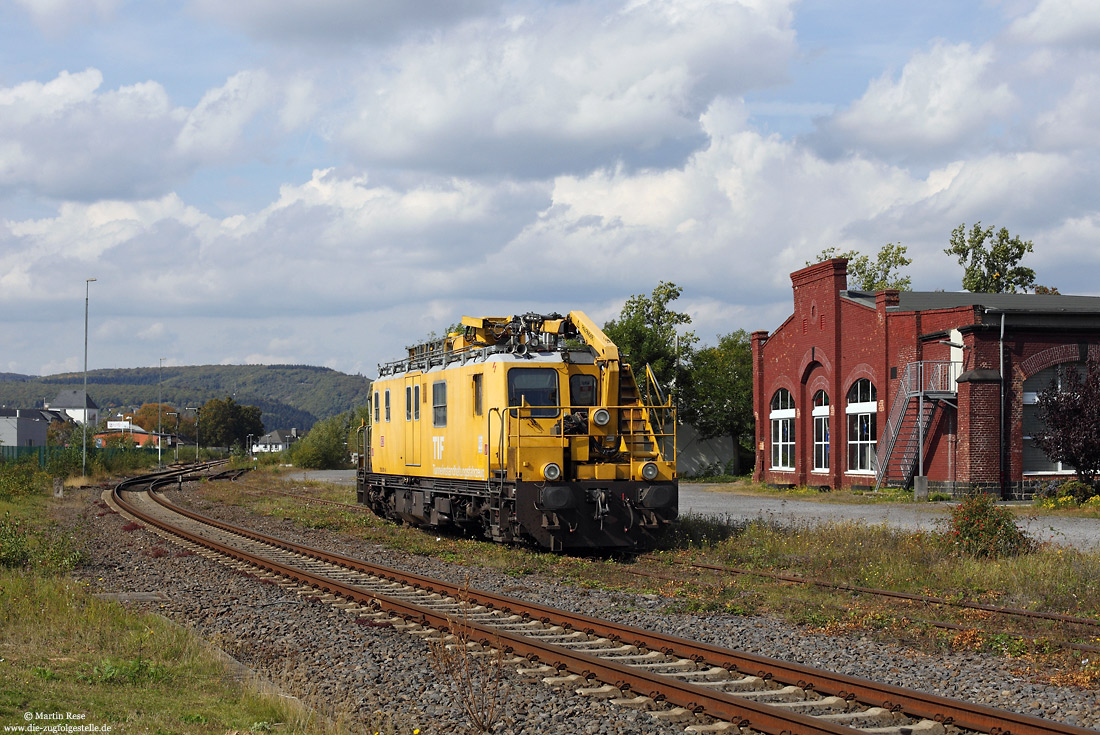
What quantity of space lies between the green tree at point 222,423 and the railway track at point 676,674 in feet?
455

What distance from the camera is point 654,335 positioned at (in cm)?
5006

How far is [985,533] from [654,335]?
3477 centimetres

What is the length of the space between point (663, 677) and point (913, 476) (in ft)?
85.3

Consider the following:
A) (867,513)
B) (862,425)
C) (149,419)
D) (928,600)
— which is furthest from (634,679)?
(149,419)

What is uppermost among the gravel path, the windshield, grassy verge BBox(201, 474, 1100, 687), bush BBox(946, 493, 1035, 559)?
the windshield

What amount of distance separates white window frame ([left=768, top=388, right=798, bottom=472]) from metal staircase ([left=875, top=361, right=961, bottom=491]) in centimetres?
685

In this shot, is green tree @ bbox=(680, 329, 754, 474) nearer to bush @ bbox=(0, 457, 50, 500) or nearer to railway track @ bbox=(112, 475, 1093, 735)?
bush @ bbox=(0, 457, 50, 500)

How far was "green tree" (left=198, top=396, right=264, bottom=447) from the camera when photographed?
481 feet

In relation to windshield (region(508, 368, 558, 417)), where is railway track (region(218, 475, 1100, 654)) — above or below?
below

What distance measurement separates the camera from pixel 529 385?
16.8 metres

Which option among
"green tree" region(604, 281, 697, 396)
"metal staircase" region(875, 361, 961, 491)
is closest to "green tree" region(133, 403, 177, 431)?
"green tree" region(604, 281, 697, 396)

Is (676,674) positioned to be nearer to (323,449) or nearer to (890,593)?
(890,593)

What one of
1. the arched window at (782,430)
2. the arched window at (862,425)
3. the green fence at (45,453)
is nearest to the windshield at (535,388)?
the arched window at (862,425)

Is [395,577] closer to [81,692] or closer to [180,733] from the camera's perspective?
[81,692]
